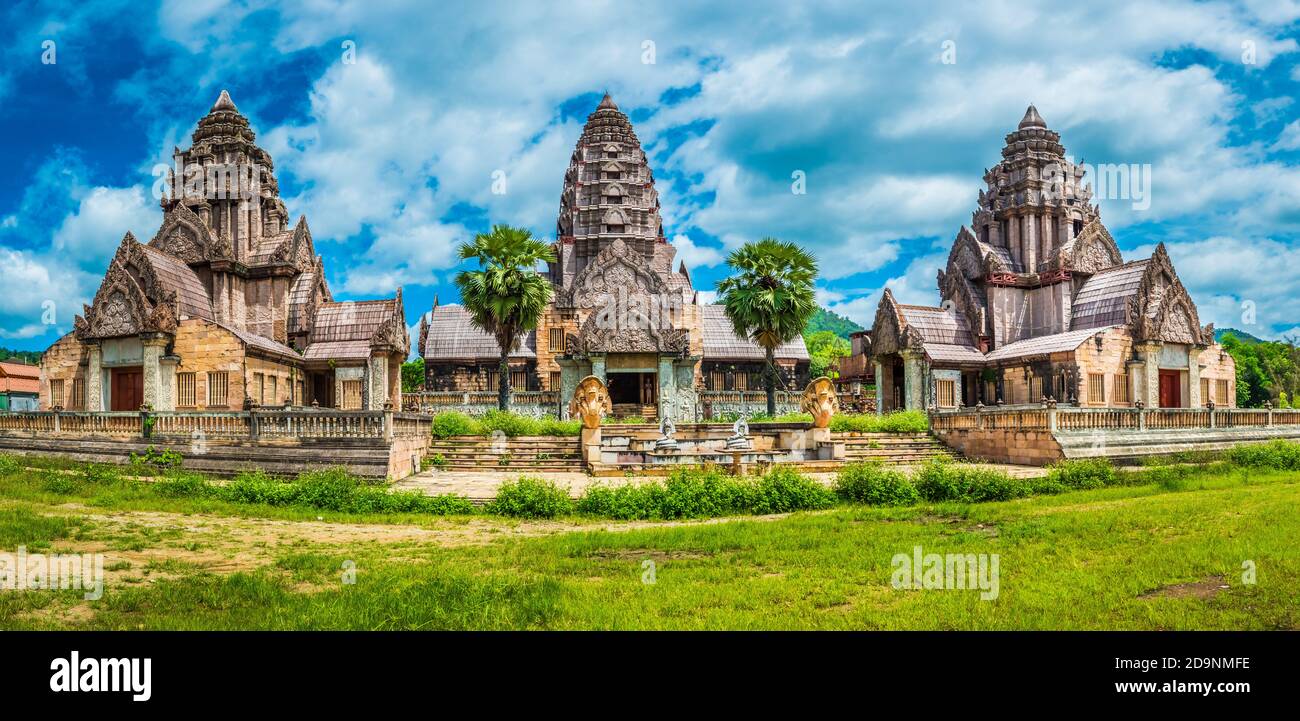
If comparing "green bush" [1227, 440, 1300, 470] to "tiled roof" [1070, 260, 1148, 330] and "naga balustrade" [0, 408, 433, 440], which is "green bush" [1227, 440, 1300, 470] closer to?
"tiled roof" [1070, 260, 1148, 330]

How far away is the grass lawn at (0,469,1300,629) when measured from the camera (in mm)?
7547

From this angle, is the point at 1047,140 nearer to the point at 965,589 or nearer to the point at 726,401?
the point at 726,401

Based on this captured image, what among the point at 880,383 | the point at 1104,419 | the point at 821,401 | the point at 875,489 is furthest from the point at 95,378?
the point at 880,383

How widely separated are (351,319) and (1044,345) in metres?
34.5

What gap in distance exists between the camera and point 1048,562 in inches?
391

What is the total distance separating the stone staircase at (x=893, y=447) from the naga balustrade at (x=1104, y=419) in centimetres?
110

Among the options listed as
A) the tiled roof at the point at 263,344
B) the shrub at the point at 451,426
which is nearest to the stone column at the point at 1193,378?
the shrub at the point at 451,426

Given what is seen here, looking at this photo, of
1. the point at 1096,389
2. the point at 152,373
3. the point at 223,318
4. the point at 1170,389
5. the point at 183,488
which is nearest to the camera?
the point at 183,488

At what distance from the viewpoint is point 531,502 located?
1719 cm

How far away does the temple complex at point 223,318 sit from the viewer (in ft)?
105

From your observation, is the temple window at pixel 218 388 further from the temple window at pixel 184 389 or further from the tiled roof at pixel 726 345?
the tiled roof at pixel 726 345

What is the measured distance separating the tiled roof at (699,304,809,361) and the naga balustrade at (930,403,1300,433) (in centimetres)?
2100

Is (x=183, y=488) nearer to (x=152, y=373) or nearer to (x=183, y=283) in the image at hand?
(x=152, y=373)
